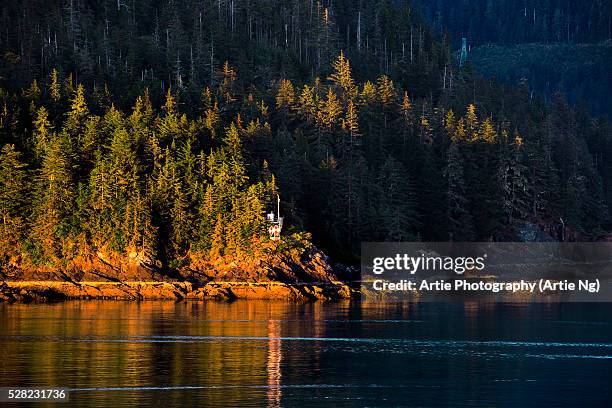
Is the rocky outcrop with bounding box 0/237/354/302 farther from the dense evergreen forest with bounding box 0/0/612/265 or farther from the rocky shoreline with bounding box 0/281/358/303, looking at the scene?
the dense evergreen forest with bounding box 0/0/612/265

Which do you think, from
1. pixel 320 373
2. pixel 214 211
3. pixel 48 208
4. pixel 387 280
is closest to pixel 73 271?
pixel 48 208

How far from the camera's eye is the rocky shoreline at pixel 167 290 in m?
129

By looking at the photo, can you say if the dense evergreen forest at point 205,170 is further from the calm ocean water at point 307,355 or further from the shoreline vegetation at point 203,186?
the calm ocean water at point 307,355

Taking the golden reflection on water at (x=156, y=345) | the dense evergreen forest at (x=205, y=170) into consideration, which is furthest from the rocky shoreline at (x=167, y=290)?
the golden reflection on water at (x=156, y=345)

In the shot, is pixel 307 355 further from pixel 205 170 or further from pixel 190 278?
pixel 205 170

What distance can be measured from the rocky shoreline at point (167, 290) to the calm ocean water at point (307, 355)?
11.0m

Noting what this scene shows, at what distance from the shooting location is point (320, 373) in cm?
7156

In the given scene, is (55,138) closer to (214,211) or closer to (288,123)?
(214,211)

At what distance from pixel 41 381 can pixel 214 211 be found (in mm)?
73240

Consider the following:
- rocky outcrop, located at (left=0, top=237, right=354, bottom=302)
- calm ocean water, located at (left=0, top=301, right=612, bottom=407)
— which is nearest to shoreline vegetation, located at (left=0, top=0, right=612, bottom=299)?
rocky outcrop, located at (left=0, top=237, right=354, bottom=302)

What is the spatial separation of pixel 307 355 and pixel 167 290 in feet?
172

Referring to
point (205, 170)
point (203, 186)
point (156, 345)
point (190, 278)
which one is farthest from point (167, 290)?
point (156, 345)

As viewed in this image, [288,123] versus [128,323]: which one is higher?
[288,123]

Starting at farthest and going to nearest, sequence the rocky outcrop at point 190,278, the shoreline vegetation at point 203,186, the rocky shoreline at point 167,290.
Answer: the shoreline vegetation at point 203,186, the rocky outcrop at point 190,278, the rocky shoreline at point 167,290
